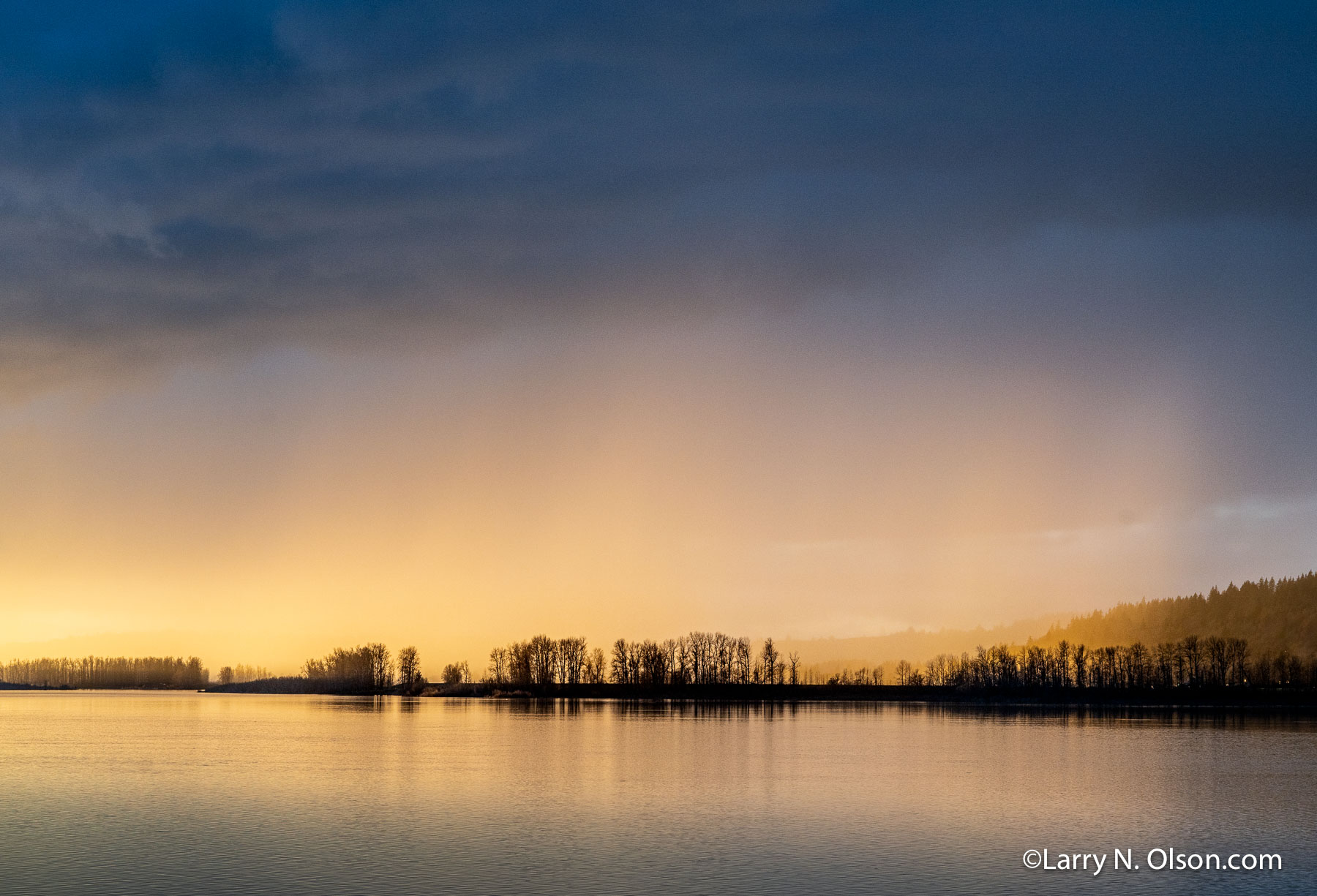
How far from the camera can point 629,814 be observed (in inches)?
1865

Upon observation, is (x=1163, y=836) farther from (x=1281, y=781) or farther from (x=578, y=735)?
(x=578, y=735)

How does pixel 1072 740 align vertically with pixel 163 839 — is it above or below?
below

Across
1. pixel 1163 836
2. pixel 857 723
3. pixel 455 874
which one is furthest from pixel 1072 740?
pixel 455 874

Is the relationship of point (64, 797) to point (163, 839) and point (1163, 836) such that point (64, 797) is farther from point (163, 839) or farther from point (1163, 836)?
point (1163, 836)

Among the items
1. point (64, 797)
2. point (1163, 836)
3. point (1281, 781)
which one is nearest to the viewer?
point (1163, 836)

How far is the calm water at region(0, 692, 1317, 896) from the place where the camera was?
34562mm

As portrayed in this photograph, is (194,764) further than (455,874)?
Yes

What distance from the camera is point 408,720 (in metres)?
141

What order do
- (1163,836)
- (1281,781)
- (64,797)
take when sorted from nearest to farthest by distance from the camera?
(1163,836)
(64,797)
(1281,781)

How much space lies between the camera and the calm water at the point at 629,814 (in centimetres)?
3456

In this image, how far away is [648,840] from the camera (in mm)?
40656

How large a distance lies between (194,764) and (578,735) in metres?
38.1

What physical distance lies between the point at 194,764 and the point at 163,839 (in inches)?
1328

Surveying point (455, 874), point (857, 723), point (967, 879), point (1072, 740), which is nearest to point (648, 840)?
point (455, 874)
